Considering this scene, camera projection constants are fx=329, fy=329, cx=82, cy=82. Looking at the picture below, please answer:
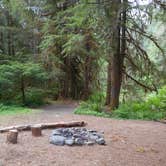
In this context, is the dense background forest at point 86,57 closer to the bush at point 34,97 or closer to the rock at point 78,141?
the bush at point 34,97

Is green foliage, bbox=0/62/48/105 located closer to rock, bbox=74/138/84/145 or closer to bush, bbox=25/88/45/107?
bush, bbox=25/88/45/107

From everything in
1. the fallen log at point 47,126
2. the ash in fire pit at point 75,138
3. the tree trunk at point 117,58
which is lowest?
the fallen log at point 47,126

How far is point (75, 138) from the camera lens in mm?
6406

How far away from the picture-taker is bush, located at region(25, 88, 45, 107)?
13594mm

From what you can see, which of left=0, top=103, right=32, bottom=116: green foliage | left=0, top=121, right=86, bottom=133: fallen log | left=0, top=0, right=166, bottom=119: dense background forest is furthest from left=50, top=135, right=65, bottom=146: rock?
left=0, top=103, right=32, bottom=116: green foliage

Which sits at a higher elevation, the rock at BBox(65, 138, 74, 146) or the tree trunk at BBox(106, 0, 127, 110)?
the tree trunk at BBox(106, 0, 127, 110)

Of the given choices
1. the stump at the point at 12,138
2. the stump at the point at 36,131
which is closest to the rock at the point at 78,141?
the stump at the point at 36,131

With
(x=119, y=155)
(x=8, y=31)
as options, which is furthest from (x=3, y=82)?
(x=119, y=155)

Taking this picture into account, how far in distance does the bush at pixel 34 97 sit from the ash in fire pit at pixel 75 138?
22.2 feet

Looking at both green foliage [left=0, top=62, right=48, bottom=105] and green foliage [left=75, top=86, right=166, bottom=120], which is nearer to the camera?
green foliage [left=75, top=86, right=166, bottom=120]

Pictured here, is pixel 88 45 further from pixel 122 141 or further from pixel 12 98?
pixel 122 141

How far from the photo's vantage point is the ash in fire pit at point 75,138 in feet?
20.4

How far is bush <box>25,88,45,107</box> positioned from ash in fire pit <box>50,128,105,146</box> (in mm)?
6775

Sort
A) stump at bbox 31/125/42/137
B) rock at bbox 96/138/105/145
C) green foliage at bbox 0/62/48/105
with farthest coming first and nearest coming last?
green foliage at bbox 0/62/48/105 < stump at bbox 31/125/42/137 < rock at bbox 96/138/105/145
